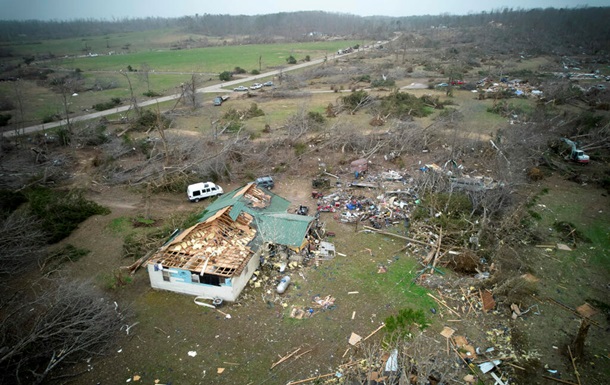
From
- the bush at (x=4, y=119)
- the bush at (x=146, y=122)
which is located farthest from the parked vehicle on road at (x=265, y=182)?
the bush at (x=4, y=119)

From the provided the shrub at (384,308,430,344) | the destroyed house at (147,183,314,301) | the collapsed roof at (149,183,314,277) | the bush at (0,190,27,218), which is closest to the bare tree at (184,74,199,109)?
the bush at (0,190,27,218)

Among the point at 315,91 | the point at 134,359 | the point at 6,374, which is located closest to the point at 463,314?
the point at 134,359

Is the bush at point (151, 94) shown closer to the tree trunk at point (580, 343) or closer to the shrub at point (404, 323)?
the shrub at point (404, 323)

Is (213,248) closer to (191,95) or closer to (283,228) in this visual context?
(283,228)

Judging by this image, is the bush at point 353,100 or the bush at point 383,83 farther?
the bush at point 383,83

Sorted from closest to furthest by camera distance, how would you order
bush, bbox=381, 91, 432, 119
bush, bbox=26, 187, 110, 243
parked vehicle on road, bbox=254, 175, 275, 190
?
bush, bbox=26, 187, 110, 243, parked vehicle on road, bbox=254, 175, 275, 190, bush, bbox=381, 91, 432, 119

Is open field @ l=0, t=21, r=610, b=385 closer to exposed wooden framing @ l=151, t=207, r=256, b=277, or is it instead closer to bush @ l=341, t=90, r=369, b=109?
bush @ l=341, t=90, r=369, b=109
